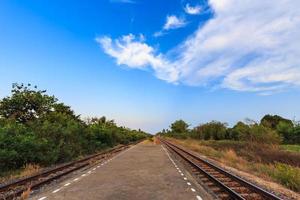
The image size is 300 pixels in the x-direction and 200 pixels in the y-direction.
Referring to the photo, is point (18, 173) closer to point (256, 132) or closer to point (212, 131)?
point (256, 132)

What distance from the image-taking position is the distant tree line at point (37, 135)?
65.6ft

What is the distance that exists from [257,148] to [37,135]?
4236cm

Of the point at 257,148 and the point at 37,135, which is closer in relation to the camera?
the point at 37,135

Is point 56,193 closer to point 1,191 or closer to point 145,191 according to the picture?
point 1,191

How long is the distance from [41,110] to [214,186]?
2879cm

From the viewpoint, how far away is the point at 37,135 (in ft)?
84.2

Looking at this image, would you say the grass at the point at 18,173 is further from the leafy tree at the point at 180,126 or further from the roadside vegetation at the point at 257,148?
the leafy tree at the point at 180,126

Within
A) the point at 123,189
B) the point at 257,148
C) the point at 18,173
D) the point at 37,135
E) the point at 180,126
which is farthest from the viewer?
the point at 180,126

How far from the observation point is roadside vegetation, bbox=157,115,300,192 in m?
19.2

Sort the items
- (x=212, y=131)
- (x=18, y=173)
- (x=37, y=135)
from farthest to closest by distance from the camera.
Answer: (x=212, y=131) → (x=37, y=135) → (x=18, y=173)

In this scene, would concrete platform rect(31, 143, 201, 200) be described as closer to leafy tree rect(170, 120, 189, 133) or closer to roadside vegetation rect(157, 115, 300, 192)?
roadside vegetation rect(157, 115, 300, 192)

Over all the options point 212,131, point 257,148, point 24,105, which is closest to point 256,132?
point 257,148

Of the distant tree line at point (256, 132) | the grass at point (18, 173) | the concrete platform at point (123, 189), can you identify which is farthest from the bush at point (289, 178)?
the distant tree line at point (256, 132)

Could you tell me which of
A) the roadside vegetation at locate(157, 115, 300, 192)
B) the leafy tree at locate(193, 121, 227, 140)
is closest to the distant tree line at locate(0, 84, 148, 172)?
the roadside vegetation at locate(157, 115, 300, 192)
